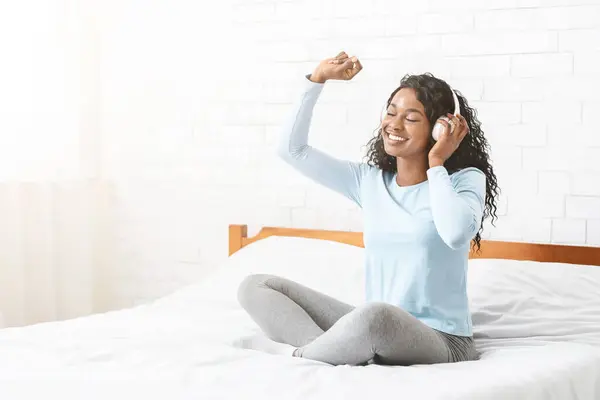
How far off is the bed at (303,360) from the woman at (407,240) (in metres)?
0.07

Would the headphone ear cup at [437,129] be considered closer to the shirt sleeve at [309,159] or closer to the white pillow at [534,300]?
the shirt sleeve at [309,159]

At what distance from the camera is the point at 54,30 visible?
3375mm

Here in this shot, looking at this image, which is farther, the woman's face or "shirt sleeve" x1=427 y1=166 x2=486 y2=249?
the woman's face

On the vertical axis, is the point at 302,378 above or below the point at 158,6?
below

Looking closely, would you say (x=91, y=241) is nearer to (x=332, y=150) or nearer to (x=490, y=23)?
(x=332, y=150)

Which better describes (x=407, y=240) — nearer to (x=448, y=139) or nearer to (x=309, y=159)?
(x=448, y=139)

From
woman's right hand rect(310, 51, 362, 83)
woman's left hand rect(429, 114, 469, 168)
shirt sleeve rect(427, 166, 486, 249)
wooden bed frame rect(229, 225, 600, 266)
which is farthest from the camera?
wooden bed frame rect(229, 225, 600, 266)

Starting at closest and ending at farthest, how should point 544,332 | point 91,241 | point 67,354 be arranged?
point 67,354 < point 544,332 < point 91,241

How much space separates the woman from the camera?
1.93 meters

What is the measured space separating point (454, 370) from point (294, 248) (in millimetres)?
1134

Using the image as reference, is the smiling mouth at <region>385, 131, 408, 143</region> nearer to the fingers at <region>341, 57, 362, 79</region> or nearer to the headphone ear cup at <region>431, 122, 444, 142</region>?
the headphone ear cup at <region>431, 122, 444, 142</region>

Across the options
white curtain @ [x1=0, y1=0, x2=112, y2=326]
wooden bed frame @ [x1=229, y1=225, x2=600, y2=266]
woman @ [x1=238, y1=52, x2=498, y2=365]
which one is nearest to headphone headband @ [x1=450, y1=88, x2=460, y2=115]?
woman @ [x1=238, y1=52, x2=498, y2=365]

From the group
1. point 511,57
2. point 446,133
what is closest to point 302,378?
point 446,133

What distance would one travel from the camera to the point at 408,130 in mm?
2166
